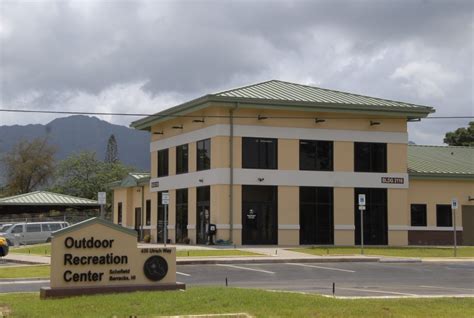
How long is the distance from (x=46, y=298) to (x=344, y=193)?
1071 inches

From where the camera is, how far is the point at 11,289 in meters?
18.5

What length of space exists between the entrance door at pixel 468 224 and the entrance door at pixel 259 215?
42.3 feet

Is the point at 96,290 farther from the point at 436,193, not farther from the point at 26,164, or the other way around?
the point at 26,164

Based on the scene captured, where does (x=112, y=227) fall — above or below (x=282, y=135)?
below

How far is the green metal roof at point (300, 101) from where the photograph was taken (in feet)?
124

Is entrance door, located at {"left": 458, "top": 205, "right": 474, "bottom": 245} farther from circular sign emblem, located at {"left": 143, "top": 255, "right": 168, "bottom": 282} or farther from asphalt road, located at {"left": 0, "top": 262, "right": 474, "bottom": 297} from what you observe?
circular sign emblem, located at {"left": 143, "top": 255, "right": 168, "bottom": 282}

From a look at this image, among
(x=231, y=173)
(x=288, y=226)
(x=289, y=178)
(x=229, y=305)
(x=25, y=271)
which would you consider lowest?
(x=25, y=271)

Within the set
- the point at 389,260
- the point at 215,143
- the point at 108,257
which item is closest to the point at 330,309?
the point at 108,257

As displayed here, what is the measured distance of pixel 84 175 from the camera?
98.6 meters

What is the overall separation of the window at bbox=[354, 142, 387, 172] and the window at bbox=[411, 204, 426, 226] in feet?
12.5

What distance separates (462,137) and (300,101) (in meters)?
42.1

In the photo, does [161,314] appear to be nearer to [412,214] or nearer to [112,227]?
[112,227]

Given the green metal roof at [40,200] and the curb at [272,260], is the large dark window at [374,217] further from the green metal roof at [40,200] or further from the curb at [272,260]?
the green metal roof at [40,200]

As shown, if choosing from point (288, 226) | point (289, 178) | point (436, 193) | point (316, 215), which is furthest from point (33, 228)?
point (436, 193)
